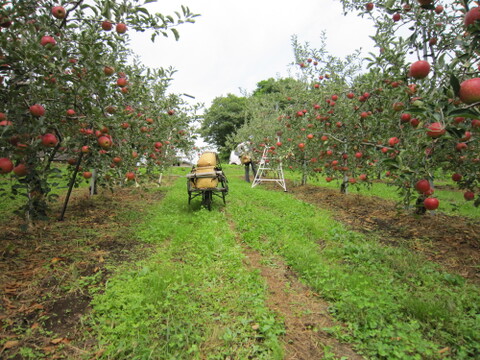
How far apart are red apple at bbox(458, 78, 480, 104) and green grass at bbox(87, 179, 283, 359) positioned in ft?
7.32

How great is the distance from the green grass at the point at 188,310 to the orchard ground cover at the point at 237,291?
1 centimetres

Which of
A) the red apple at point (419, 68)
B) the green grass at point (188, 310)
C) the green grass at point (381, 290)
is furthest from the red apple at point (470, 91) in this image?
the green grass at point (188, 310)

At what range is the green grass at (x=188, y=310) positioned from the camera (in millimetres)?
2113

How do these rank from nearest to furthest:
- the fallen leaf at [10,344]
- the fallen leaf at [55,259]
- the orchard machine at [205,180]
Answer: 1. the fallen leaf at [10,344]
2. the fallen leaf at [55,259]
3. the orchard machine at [205,180]

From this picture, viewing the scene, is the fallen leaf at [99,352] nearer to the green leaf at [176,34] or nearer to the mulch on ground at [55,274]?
the mulch on ground at [55,274]

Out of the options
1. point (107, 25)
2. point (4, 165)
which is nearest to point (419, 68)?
point (107, 25)

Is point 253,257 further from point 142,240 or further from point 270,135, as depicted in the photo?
point 270,135

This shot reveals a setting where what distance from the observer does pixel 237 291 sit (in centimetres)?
294

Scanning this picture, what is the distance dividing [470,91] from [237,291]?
265 centimetres

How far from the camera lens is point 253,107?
16.9 meters

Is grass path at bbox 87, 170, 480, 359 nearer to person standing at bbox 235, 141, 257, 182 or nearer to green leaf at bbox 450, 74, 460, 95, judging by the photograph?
green leaf at bbox 450, 74, 460, 95

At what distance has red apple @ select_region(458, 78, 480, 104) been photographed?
1.68 meters

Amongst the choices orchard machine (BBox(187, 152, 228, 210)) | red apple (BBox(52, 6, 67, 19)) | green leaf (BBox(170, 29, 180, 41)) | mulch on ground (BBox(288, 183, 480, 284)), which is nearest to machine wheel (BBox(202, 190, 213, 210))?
orchard machine (BBox(187, 152, 228, 210))

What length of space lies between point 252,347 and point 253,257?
185cm
